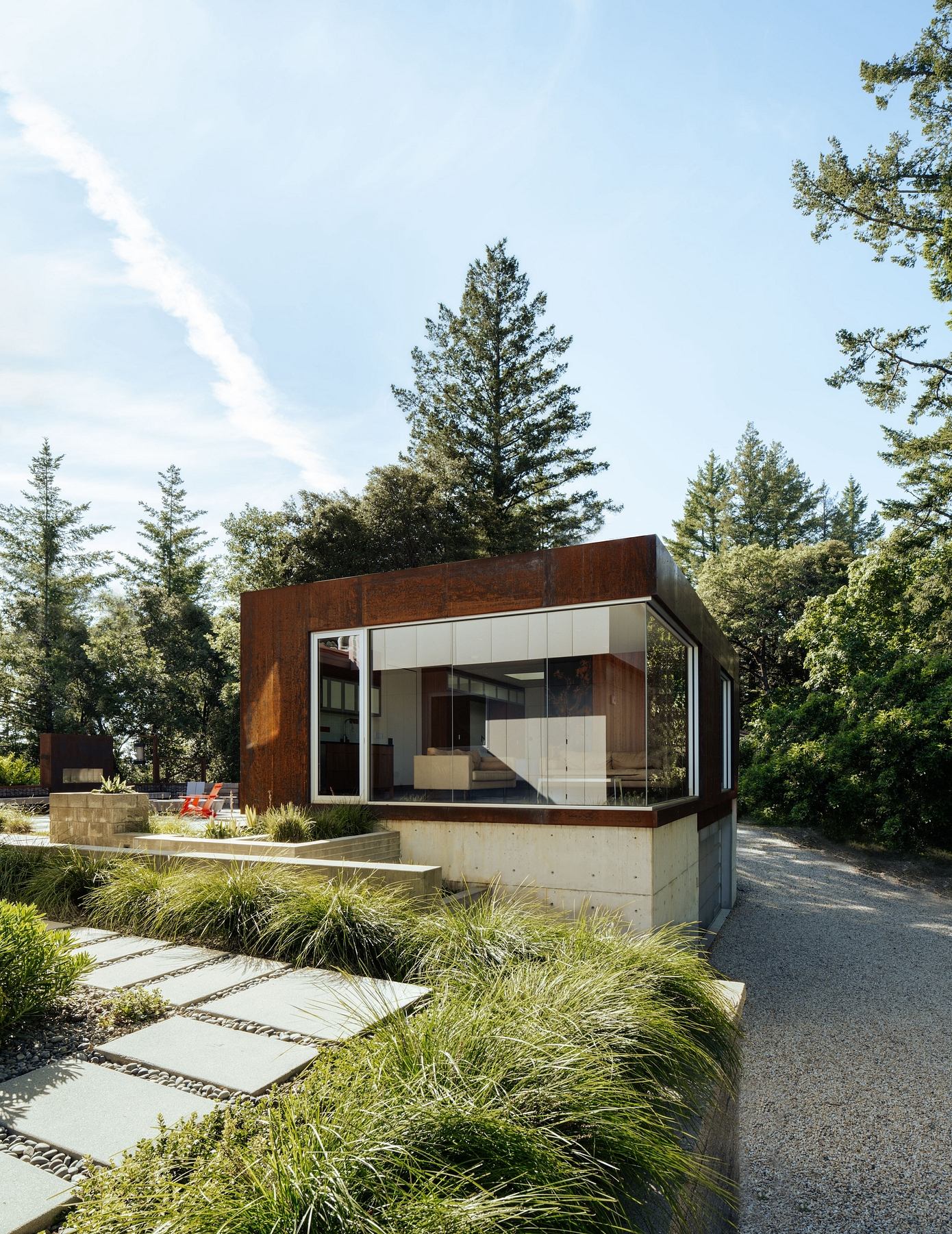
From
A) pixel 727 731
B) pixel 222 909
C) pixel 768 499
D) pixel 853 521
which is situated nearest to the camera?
pixel 222 909

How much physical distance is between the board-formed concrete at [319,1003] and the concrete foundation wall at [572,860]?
10.3ft

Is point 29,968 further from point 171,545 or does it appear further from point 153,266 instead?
point 171,545

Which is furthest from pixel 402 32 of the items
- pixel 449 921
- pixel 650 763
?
pixel 449 921

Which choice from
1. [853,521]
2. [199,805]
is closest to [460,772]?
[199,805]

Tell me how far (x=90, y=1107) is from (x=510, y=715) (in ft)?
15.7

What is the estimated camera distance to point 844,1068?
5.72m

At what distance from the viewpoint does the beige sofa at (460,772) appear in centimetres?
691

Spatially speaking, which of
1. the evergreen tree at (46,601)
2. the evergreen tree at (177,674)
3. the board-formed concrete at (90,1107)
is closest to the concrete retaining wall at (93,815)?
the board-formed concrete at (90,1107)

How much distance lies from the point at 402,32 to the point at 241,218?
117 inches

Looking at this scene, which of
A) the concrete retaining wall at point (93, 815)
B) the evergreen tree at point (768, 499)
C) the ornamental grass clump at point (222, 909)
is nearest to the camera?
the ornamental grass clump at point (222, 909)

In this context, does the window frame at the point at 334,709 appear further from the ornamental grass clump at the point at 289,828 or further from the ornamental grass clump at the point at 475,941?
the ornamental grass clump at the point at 475,941

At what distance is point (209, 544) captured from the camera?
2864 cm

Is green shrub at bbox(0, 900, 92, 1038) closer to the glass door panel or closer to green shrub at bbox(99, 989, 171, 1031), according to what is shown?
green shrub at bbox(99, 989, 171, 1031)

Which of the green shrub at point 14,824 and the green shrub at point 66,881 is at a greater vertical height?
the green shrub at point 66,881
